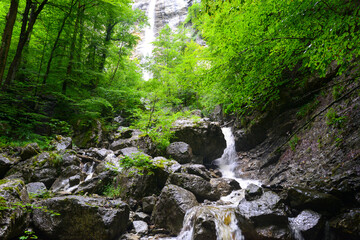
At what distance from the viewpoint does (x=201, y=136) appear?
10047 millimetres

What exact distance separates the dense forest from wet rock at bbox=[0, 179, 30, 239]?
11.1 ft

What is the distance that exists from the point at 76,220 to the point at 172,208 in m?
2.43

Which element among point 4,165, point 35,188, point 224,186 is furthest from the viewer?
point 224,186

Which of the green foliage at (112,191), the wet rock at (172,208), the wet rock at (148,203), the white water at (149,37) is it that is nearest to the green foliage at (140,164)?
the green foliage at (112,191)

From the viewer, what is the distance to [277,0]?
12.4ft

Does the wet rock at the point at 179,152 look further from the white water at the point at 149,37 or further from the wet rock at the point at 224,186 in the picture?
the white water at the point at 149,37

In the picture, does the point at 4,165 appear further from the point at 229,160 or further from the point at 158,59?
the point at 158,59

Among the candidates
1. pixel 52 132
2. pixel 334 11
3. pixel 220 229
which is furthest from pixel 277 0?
pixel 52 132

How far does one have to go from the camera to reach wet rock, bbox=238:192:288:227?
12.9 ft

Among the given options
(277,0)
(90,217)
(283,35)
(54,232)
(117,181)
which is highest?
(277,0)

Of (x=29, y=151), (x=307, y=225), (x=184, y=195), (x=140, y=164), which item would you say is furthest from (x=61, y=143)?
(x=307, y=225)

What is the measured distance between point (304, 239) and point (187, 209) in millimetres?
2696

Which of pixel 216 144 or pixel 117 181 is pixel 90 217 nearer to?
pixel 117 181

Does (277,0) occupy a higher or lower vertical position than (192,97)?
lower
